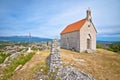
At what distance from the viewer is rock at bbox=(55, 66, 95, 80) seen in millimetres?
→ 17308

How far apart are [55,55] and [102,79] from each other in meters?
7.89

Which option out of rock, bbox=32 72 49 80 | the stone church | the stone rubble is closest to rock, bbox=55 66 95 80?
the stone rubble

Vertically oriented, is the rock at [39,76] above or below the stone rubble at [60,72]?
below

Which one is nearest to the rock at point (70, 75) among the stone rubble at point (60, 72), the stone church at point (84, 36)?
the stone rubble at point (60, 72)

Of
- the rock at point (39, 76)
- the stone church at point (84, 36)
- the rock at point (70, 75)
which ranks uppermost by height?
the stone church at point (84, 36)

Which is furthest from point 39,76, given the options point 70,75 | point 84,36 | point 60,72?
point 84,36

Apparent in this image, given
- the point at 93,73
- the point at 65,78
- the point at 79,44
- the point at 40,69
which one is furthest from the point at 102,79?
the point at 79,44

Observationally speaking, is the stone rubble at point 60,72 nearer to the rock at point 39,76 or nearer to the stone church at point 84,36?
the rock at point 39,76

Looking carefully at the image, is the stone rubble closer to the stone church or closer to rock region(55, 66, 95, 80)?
rock region(55, 66, 95, 80)

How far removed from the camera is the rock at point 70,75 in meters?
17.3

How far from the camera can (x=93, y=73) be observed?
793 inches

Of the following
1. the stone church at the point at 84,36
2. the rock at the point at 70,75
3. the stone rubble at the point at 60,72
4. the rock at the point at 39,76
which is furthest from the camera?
the stone church at the point at 84,36

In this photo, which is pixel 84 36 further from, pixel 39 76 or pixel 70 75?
pixel 70 75

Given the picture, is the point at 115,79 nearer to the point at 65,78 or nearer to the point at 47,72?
the point at 65,78
